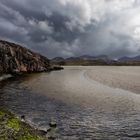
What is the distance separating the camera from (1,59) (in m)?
124

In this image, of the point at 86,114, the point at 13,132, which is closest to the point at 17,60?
the point at 86,114

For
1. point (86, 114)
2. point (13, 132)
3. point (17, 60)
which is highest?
point (17, 60)

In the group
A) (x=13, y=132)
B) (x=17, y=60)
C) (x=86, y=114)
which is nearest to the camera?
(x=13, y=132)

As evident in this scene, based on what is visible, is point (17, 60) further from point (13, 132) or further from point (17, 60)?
point (13, 132)

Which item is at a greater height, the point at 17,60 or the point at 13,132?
the point at 17,60

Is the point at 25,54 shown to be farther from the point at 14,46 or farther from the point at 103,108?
the point at 103,108

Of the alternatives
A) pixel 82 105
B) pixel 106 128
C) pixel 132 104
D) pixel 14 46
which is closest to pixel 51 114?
pixel 82 105

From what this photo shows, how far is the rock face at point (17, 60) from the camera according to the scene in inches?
4973

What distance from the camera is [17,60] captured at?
143000 mm

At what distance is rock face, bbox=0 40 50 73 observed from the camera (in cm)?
12631

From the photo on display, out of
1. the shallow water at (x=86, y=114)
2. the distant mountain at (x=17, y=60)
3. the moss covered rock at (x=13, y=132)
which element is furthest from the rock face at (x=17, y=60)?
the moss covered rock at (x=13, y=132)

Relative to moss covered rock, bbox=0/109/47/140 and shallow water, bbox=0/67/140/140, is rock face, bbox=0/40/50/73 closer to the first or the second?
shallow water, bbox=0/67/140/140

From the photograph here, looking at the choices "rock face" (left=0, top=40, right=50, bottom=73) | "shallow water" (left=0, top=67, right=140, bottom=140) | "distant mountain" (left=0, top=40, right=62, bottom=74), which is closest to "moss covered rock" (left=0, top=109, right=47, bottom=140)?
"shallow water" (left=0, top=67, right=140, bottom=140)

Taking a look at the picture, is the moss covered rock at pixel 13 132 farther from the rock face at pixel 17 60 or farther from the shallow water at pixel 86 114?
the rock face at pixel 17 60
